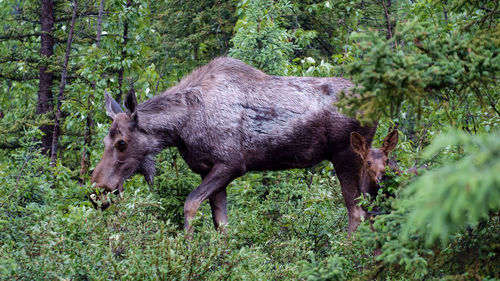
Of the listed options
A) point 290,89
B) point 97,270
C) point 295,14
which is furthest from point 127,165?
point 295,14

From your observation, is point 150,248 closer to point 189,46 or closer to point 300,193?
point 300,193

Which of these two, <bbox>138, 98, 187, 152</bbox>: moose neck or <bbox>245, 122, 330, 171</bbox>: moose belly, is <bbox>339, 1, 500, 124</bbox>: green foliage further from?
<bbox>138, 98, 187, 152</bbox>: moose neck

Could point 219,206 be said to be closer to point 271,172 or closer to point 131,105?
point 271,172

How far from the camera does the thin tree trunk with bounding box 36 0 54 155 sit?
12148 millimetres

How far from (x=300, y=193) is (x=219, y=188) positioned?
1875mm

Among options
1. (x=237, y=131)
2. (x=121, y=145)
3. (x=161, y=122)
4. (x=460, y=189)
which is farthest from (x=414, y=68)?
(x=121, y=145)

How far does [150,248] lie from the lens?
5.39 m

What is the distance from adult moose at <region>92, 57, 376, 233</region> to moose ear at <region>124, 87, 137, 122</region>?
0.01 meters

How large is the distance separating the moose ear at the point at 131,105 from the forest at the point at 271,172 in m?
0.39

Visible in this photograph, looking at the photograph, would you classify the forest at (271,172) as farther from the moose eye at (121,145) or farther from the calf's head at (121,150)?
the moose eye at (121,145)

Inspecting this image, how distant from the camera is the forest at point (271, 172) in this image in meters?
3.86

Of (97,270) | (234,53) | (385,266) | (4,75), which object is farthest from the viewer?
(4,75)

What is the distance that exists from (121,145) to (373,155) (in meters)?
3.35

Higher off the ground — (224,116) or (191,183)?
(224,116)
